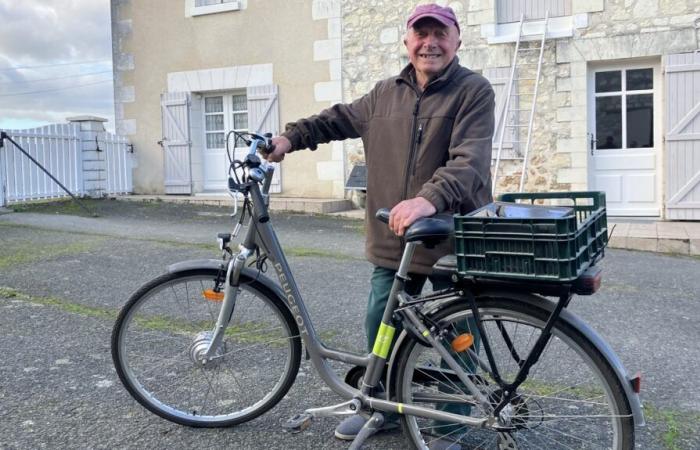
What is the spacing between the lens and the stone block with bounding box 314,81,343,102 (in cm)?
1059

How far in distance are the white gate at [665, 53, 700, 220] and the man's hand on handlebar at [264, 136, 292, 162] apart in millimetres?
7475

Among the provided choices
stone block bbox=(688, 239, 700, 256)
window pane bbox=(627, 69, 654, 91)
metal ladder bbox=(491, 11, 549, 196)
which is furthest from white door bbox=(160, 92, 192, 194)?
stone block bbox=(688, 239, 700, 256)

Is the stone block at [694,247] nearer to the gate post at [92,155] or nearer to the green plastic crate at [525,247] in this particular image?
the green plastic crate at [525,247]

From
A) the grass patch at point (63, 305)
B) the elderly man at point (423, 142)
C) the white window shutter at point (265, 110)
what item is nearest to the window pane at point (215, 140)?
the white window shutter at point (265, 110)

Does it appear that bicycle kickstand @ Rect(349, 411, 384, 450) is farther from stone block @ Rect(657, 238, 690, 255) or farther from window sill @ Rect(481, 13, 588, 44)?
window sill @ Rect(481, 13, 588, 44)

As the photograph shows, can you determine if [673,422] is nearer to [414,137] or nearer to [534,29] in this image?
[414,137]

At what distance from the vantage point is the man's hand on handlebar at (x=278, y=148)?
111 inches

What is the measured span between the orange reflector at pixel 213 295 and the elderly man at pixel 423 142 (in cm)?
61

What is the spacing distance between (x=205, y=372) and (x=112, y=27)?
11017mm

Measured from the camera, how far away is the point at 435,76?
8.45 feet

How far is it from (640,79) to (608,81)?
0.41m

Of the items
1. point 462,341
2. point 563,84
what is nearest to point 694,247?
point 563,84

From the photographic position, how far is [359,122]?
2.85 metres

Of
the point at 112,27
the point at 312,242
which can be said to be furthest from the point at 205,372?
the point at 112,27
